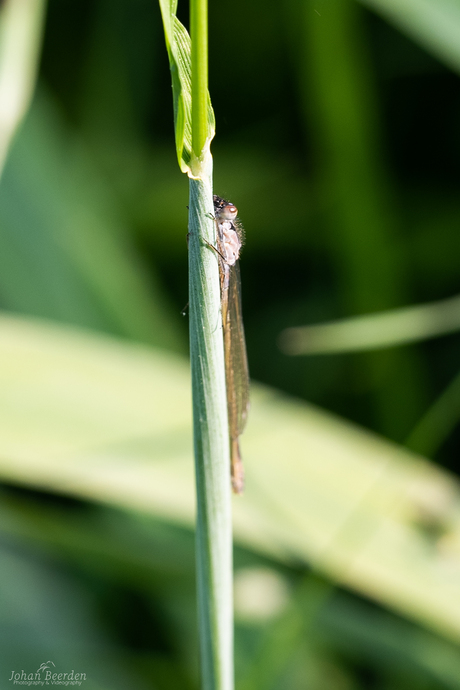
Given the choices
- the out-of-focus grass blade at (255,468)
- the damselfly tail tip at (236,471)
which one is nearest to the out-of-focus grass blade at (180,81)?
the damselfly tail tip at (236,471)

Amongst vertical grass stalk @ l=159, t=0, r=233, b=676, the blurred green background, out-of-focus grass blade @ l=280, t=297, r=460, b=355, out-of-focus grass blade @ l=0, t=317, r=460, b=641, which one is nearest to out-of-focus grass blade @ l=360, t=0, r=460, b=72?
the blurred green background

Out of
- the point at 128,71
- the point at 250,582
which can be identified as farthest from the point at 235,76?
the point at 250,582

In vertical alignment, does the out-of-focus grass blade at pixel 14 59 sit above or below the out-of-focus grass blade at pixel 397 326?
above

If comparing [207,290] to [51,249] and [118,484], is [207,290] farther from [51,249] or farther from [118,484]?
[51,249]

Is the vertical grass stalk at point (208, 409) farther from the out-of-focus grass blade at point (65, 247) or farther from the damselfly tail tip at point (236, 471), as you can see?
the out-of-focus grass blade at point (65, 247)

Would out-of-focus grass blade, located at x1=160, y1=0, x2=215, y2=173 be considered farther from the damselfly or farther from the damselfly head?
the damselfly head

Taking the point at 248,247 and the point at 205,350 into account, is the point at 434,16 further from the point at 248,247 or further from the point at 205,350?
the point at 205,350
